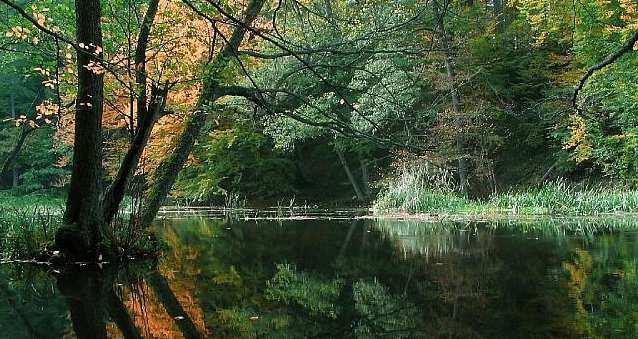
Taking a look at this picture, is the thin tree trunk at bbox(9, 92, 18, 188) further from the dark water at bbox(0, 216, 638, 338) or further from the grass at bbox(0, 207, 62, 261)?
the dark water at bbox(0, 216, 638, 338)

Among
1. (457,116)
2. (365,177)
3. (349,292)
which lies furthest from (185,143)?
(365,177)

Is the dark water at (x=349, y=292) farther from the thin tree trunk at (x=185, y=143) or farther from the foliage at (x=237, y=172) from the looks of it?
the foliage at (x=237, y=172)

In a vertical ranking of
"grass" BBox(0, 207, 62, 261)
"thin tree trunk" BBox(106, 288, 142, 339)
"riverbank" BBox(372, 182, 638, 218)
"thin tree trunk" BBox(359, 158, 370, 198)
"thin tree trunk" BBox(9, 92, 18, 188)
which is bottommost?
"thin tree trunk" BBox(106, 288, 142, 339)

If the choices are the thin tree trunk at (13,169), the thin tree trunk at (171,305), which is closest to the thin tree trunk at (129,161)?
the thin tree trunk at (171,305)

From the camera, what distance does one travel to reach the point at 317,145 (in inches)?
932

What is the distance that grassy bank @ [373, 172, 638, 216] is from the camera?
12.2 m

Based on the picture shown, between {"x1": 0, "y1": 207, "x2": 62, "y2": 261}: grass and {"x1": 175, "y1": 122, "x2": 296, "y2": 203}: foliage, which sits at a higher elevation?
{"x1": 175, "y1": 122, "x2": 296, "y2": 203}: foliage

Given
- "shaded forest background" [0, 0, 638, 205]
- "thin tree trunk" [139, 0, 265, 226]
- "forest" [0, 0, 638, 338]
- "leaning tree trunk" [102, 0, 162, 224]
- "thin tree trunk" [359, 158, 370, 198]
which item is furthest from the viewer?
"thin tree trunk" [359, 158, 370, 198]

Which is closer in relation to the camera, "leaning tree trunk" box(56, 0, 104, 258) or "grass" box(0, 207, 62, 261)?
"leaning tree trunk" box(56, 0, 104, 258)

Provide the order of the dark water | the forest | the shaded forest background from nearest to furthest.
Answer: the dark water
the forest
the shaded forest background

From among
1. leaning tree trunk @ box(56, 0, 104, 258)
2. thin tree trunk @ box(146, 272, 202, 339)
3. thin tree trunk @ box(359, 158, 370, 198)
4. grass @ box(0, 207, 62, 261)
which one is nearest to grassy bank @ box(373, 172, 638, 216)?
thin tree trunk @ box(359, 158, 370, 198)

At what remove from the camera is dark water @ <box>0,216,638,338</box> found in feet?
11.3

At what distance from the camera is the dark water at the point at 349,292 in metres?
3.45

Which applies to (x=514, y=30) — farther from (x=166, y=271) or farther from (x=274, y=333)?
(x=274, y=333)
